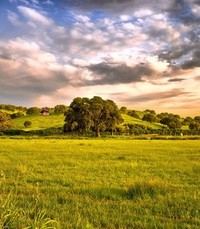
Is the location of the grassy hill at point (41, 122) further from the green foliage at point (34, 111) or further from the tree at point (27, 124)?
the green foliage at point (34, 111)

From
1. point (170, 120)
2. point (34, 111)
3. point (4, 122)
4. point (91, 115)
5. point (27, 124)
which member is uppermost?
point (34, 111)

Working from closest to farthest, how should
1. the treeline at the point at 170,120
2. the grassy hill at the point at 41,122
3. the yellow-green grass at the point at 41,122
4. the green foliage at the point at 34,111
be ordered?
the yellow-green grass at the point at 41,122, the grassy hill at the point at 41,122, the treeline at the point at 170,120, the green foliage at the point at 34,111

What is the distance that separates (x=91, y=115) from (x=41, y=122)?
5088cm

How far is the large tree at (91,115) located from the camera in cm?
9150

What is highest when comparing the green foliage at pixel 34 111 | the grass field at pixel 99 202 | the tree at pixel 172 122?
the green foliage at pixel 34 111

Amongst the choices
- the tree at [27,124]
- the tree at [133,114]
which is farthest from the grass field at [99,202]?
the tree at [133,114]

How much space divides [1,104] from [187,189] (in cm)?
17581

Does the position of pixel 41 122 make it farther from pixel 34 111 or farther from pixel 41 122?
pixel 34 111

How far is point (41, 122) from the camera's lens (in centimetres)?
13875

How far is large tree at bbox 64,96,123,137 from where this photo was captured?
9150 centimetres

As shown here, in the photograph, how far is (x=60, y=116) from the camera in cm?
15200

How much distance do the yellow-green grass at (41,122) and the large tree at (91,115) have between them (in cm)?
3520

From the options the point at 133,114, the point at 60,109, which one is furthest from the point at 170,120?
the point at 60,109

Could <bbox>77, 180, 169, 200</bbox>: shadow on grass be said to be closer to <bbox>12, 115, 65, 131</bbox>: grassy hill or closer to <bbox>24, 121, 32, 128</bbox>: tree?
<bbox>12, 115, 65, 131</bbox>: grassy hill
